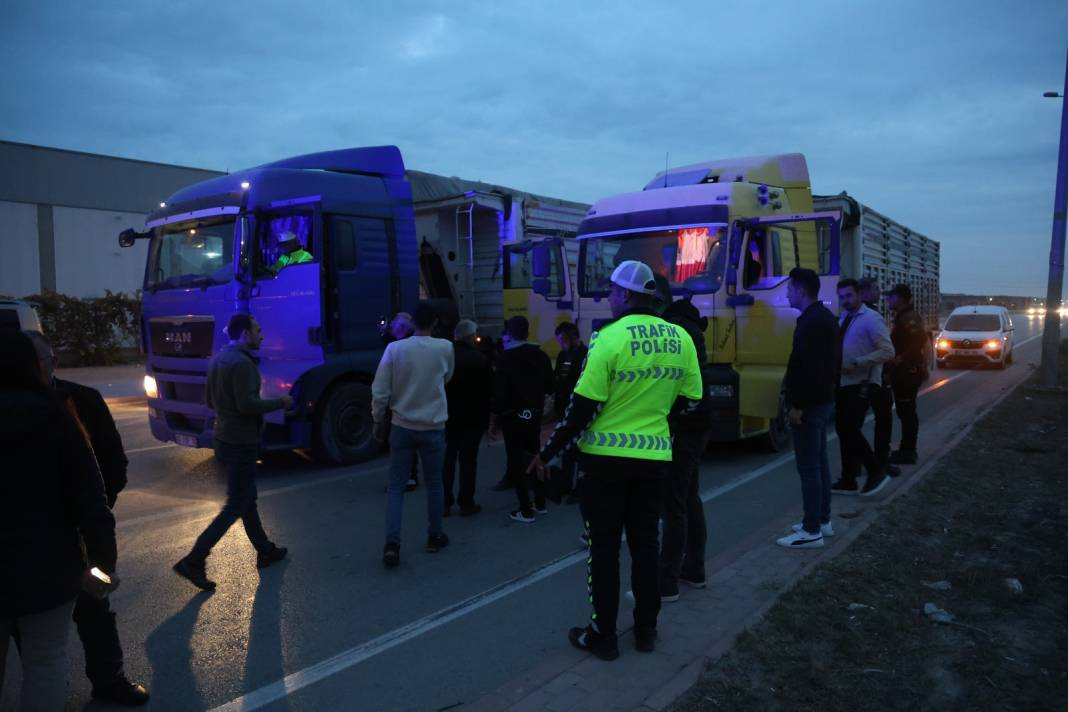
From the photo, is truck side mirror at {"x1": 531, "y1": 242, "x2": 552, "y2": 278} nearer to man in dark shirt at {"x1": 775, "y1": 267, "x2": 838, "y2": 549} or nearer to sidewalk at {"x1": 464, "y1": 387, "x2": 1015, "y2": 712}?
man in dark shirt at {"x1": 775, "y1": 267, "x2": 838, "y2": 549}

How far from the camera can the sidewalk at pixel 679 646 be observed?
11.0 ft

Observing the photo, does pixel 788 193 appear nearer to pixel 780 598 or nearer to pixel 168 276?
pixel 780 598

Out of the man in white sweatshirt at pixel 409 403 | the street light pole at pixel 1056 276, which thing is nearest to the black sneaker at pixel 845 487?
the man in white sweatshirt at pixel 409 403

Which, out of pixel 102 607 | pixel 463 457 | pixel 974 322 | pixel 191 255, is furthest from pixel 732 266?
pixel 974 322

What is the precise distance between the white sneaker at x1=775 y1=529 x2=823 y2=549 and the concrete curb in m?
0.11

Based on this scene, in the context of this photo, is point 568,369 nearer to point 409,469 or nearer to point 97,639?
point 409,469

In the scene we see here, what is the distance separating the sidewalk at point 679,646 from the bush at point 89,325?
1781cm

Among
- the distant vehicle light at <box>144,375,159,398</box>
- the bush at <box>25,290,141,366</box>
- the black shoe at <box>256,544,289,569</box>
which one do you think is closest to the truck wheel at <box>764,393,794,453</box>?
the black shoe at <box>256,544,289,569</box>

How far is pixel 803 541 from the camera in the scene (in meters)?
5.38

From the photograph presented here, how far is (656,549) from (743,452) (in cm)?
571

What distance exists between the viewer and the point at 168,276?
810cm

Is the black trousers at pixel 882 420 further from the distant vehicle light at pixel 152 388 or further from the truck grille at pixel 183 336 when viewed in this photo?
the distant vehicle light at pixel 152 388

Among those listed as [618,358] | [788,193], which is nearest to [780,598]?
[618,358]

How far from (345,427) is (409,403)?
333cm
